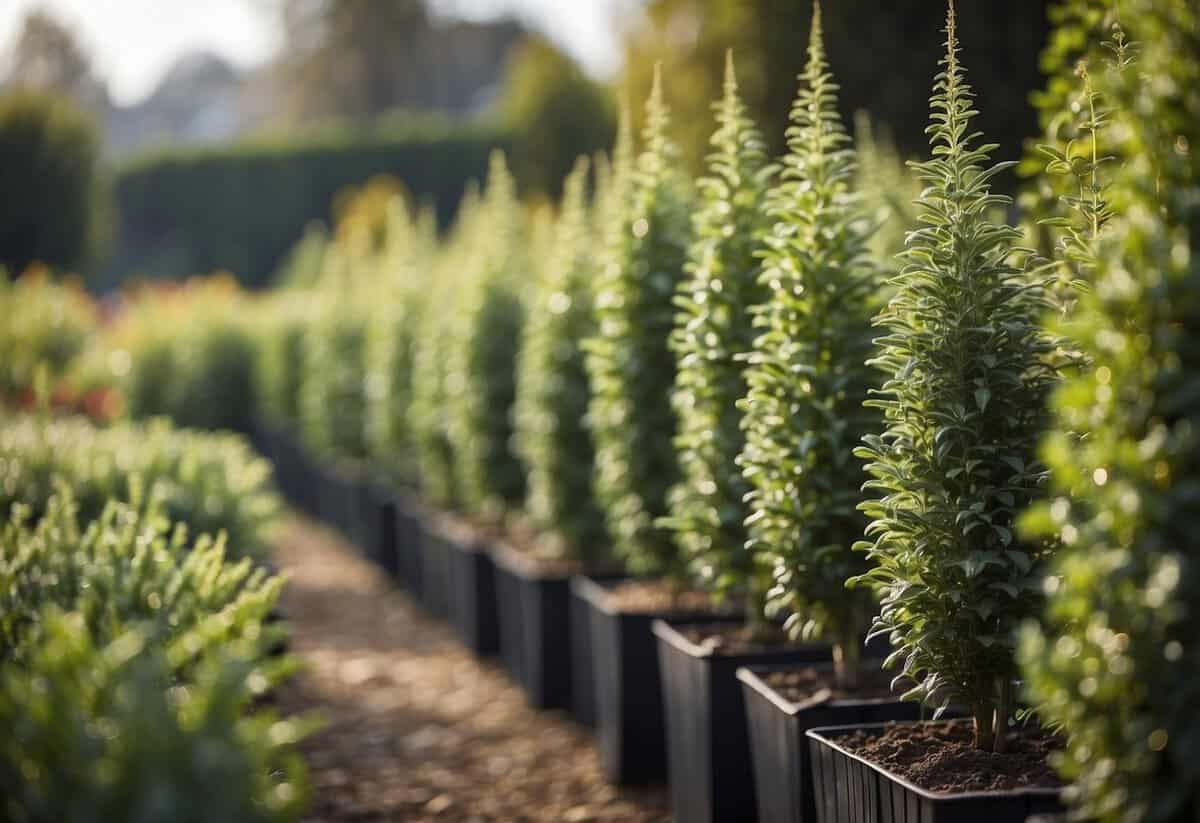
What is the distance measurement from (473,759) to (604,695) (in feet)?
2.28

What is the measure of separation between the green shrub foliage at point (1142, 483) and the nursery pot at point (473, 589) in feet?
15.8

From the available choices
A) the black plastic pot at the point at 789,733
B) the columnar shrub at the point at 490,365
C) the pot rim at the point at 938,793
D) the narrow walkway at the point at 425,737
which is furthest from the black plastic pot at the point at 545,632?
the pot rim at the point at 938,793

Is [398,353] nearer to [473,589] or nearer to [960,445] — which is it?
[473,589]

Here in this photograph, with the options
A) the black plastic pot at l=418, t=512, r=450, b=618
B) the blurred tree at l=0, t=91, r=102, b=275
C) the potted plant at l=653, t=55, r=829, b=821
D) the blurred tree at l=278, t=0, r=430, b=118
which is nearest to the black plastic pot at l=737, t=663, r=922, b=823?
the potted plant at l=653, t=55, r=829, b=821

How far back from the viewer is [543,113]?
21203mm

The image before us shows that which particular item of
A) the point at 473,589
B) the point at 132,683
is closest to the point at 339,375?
the point at 473,589

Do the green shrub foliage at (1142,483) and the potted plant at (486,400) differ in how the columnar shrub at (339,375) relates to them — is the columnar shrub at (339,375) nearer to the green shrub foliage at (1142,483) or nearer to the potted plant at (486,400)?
the potted plant at (486,400)

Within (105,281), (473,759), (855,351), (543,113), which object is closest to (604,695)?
(473,759)

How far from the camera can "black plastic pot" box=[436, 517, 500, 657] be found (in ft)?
22.1

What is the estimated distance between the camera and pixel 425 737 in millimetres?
5477

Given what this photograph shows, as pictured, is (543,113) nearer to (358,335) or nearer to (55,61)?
(358,335)

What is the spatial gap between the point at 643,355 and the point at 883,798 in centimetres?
235

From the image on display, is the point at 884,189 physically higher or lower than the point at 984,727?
higher

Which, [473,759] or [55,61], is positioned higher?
[55,61]
